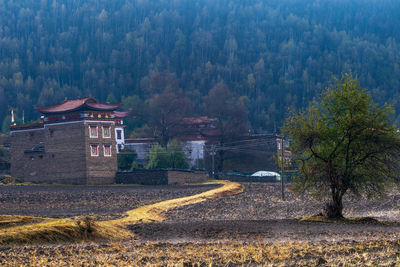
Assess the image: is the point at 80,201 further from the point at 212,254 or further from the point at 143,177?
the point at 212,254

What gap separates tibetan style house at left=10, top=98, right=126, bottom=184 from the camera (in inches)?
2990

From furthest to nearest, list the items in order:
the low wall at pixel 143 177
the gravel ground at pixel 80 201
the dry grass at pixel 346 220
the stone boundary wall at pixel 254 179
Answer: the stone boundary wall at pixel 254 179 < the low wall at pixel 143 177 < the gravel ground at pixel 80 201 < the dry grass at pixel 346 220

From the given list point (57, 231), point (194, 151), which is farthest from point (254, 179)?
point (57, 231)

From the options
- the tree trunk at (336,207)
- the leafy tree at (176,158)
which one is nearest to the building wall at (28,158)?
the leafy tree at (176,158)

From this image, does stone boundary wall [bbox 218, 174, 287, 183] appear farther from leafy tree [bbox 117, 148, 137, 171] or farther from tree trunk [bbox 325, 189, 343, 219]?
tree trunk [bbox 325, 189, 343, 219]

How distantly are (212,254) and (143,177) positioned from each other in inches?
2265

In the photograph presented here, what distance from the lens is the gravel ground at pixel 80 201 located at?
42969 millimetres

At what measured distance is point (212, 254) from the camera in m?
20.5

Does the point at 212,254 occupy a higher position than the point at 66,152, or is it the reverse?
the point at 66,152

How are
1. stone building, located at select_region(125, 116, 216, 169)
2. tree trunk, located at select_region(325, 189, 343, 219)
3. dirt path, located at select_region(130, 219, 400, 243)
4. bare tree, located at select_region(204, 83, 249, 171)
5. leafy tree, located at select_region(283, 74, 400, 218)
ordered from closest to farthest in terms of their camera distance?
dirt path, located at select_region(130, 219, 400, 243), leafy tree, located at select_region(283, 74, 400, 218), tree trunk, located at select_region(325, 189, 343, 219), bare tree, located at select_region(204, 83, 249, 171), stone building, located at select_region(125, 116, 216, 169)

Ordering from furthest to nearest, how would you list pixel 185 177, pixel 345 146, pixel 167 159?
pixel 167 159 → pixel 185 177 → pixel 345 146

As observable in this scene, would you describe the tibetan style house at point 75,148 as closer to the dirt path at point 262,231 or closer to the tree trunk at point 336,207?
the dirt path at point 262,231

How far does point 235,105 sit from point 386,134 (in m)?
87.0

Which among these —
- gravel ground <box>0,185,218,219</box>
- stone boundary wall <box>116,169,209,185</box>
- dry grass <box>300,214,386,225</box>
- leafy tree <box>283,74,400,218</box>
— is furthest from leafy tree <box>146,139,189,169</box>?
dry grass <box>300,214,386,225</box>
